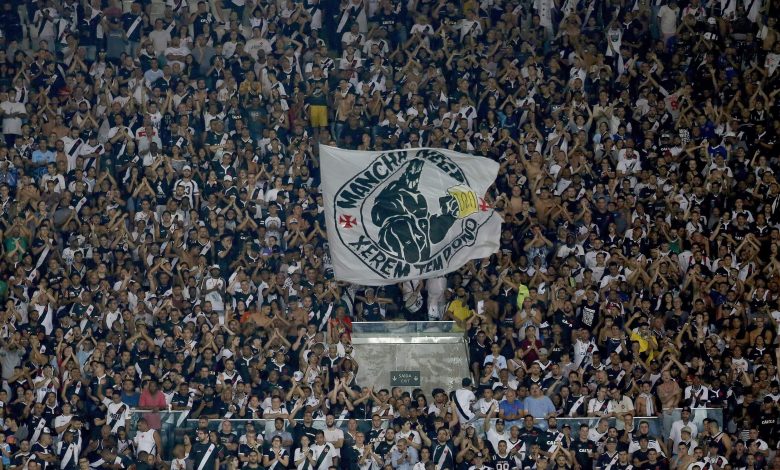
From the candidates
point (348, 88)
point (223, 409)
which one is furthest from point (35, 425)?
point (348, 88)

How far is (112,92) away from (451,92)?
19.3 feet

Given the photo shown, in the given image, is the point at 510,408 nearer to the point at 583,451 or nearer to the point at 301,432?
the point at 583,451

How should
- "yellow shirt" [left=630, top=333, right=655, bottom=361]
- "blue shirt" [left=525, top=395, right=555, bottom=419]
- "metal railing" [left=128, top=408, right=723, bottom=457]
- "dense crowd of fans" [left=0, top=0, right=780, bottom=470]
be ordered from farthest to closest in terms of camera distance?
"yellow shirt" [left=630, top=333, right=655, bottom=361]
"blue shirt" [left=525, top=395, right=555, bottom=419]
"dense crowd of fans" [left=0, top=0, right=780, bottom=470]
"metal railing" [left=128, top=408, right=723, bottom=457]

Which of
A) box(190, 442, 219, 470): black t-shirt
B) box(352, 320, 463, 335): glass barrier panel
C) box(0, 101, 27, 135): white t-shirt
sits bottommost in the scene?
box(190, 442, 219, 470): black t-shirt

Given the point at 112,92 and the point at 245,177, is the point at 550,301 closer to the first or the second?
→ the point at 245,177

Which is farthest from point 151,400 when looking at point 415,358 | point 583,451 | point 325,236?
point 583,451

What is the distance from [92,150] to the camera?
101 feet

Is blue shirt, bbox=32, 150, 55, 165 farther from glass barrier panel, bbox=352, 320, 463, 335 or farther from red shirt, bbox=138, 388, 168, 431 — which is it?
glass barrier panel, bbox=352, 320, 463, 335

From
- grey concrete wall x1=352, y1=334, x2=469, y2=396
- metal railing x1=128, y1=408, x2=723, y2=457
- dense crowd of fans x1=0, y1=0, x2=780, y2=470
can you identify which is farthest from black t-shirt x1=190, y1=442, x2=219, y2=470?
grey concrete wall x1=352, y1=334, x2=469, y2=396

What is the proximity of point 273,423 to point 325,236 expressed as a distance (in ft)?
15.7

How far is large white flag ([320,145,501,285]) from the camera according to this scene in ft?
89.1

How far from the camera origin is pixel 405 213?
27.5m

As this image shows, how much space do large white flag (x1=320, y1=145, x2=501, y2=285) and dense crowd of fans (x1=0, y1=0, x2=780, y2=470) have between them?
0.82 meters

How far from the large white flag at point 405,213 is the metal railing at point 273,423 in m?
2.78
